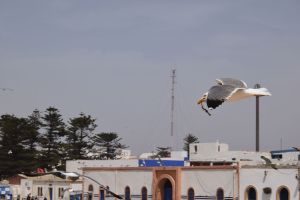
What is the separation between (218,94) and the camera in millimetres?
19312

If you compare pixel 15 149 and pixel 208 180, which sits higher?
pixel 15 149

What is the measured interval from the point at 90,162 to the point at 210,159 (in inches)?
478

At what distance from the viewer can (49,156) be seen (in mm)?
86500

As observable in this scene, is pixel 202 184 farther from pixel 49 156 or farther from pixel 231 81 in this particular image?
pixel 49 156

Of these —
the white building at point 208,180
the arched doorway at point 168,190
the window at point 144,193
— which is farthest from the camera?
the window at point 144,193

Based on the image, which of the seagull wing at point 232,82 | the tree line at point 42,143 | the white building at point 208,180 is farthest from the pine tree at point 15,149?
the seagull wing at point 232,82

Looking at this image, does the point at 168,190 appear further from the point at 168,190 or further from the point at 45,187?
the point at 45,187

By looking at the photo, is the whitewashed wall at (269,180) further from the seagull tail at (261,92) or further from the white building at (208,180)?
the seagull tail at (261,92)

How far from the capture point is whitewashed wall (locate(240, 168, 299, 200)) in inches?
1555

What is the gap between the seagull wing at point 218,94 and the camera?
18.5m

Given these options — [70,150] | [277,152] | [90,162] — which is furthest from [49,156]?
[277,152]

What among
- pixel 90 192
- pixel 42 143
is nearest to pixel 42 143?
pixel 42 143

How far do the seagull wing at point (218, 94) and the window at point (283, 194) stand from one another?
20.9 metres

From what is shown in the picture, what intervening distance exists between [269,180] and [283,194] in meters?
1.20
